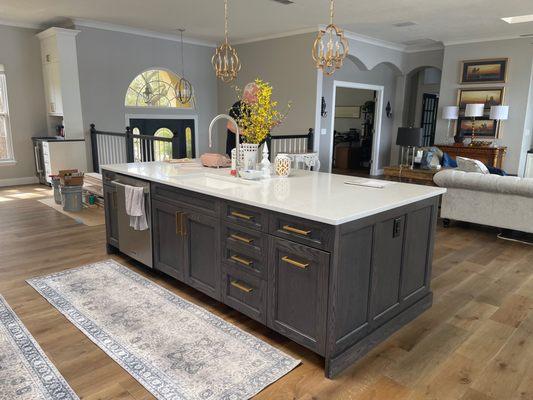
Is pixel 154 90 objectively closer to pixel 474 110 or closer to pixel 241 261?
pixel 474 110

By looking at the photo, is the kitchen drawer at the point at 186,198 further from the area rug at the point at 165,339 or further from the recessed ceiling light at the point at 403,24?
the recessed ceiling light at the point at 403,24

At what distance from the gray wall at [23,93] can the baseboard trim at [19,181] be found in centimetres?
4

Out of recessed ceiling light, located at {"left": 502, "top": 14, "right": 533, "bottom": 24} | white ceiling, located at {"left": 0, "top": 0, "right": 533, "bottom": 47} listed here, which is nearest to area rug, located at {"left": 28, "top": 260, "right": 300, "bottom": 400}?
white ceiling, located at {"left": 0, "top": 0, "right": 533, "bottom": 47}

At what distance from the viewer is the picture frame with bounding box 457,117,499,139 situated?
7961 millimetres

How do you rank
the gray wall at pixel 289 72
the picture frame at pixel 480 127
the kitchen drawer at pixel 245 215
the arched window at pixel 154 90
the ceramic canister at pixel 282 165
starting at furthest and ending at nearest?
the arched window at pixel 154 90 → the picture frame at pixel 480 127 → the gray wall at pixel 289 72 → the ceramic canister at pixel 282 165 → the kitchen drawer at pixel 245 215

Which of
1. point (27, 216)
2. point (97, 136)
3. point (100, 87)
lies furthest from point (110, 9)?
point (27, 216)

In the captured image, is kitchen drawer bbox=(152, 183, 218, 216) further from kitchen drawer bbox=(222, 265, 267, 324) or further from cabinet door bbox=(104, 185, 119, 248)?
cabinet door bbox=(104, 185, 119, 248)

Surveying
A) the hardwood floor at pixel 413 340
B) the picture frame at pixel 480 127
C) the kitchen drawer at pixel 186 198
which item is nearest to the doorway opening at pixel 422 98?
the picture frame at pixel 480 127

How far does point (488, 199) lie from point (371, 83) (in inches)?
209

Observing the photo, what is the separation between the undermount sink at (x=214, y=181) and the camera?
121 inches

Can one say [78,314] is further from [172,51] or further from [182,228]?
[172,51]

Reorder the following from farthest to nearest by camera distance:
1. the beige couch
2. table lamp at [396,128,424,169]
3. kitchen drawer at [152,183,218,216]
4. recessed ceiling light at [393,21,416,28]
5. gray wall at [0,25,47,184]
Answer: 1. gray wall at [0,25,47,184]
2. table lamp at [396,128,424,169]
3. recessed ceiling light at [393,21,416,28]
4. the beige couch
5. kitchen drawer at [152,183,218,216]

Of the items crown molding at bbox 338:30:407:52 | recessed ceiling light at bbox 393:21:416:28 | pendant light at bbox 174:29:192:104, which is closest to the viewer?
recessed ceiling light at bbox 393:21:416:28

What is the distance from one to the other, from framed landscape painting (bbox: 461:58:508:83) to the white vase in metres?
6.52
